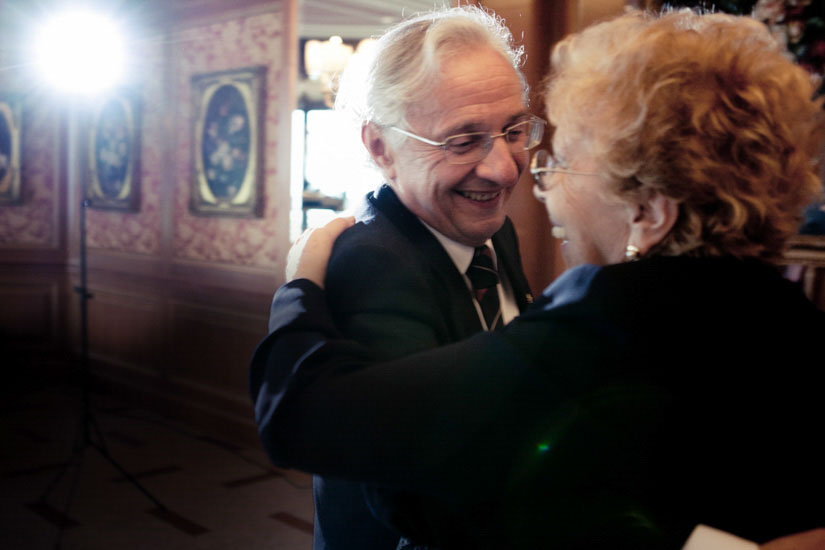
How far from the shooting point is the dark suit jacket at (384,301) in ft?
3.20

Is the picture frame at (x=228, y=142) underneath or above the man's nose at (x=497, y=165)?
above

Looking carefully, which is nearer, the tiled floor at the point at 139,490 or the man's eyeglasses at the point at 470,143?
the man's eyeglasses at the point at 470,143

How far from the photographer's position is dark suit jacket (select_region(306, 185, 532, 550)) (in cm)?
98

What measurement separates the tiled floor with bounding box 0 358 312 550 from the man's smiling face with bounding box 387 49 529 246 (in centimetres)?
238

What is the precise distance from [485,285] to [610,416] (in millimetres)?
459

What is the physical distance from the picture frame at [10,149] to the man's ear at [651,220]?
6073mm

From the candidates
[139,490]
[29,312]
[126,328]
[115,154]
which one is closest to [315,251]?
[139,490]

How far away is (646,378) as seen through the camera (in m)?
0.75

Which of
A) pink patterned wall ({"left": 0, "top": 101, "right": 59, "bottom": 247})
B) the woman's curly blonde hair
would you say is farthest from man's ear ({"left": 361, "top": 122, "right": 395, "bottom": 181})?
pink patterned wall ({"left": 0, "top": 101, "right": 59, "bottom": 247})

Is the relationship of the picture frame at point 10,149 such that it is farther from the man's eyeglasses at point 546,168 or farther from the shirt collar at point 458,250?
the man's eyeglasses at point 546,168

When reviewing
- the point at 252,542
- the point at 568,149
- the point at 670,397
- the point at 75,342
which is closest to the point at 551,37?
the point at 568,149

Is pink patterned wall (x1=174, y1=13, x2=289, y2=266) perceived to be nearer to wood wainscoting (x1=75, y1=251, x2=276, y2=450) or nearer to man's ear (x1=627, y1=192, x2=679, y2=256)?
wood wainscoting (x1=75, y1=251, x2=276, y2=450)

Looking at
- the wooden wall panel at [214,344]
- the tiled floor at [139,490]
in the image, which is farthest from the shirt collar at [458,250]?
the wooden wall panel at [214,344]

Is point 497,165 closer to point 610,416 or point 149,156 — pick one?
point 610,416
